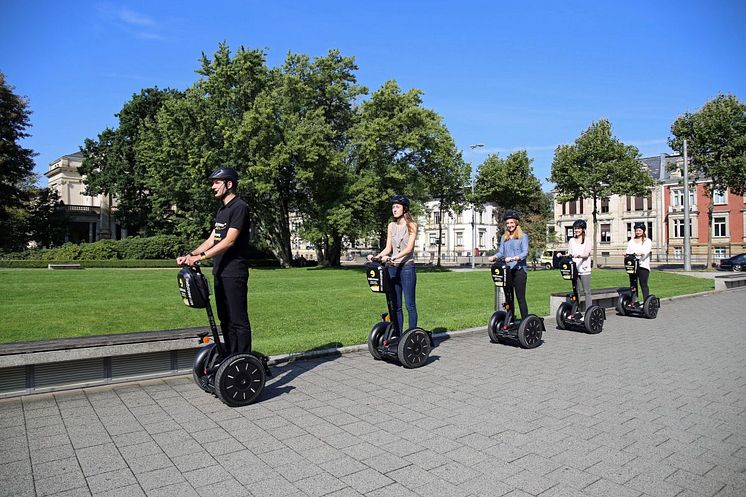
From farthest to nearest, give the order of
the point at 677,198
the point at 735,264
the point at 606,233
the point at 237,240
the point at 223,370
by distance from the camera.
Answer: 1. the point at 606,233
2. the point at 677,198
3. the point at 735,264
4. the point at 237,240
5. the point at 223,370

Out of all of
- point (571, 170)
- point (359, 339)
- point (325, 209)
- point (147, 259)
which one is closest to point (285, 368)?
point (359, 339)

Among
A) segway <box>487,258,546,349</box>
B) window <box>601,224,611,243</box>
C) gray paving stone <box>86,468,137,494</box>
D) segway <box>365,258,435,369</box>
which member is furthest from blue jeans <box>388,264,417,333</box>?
window <box>601,224,611,243</box>

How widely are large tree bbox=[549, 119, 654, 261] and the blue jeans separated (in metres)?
36.0

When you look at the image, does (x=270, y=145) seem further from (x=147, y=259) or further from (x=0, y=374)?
(x=0, y=374)

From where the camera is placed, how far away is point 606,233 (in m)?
74.9

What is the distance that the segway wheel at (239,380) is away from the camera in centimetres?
524

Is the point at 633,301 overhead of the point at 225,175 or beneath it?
beneath

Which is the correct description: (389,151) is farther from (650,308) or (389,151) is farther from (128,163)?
(128,163)

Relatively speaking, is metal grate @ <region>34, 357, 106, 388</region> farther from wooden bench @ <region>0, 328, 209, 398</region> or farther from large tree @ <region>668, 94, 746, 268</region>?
large tree @ <region>668, 94, 746, 268</region>

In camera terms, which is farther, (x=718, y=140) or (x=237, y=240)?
(x=718, y=140)

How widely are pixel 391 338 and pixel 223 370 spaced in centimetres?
276

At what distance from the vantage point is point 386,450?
4.24m

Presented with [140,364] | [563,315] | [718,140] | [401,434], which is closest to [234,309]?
[140,364]

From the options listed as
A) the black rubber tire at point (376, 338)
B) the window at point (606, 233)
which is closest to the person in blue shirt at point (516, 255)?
the black rubber tire at point (376, 338)
